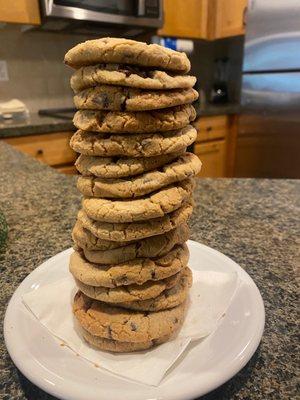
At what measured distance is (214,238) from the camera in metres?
0.71

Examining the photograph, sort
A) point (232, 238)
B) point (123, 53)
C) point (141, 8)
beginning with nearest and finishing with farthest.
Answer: point (123, 53) → point (232, 238) → point (141, 8)

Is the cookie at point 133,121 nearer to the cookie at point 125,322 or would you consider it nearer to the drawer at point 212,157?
the cookie at point 125,322

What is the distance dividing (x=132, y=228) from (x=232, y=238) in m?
0.41

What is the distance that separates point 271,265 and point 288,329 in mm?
178

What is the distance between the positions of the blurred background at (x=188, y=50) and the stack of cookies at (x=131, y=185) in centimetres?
167

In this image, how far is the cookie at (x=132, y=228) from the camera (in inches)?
14.5

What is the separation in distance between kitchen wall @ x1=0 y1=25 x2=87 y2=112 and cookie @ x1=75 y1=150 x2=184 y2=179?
243cm

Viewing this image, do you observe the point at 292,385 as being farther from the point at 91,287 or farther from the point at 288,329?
the point at 91,287

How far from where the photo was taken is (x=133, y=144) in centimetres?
35

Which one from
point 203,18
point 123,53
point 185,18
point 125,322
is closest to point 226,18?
point 203,18

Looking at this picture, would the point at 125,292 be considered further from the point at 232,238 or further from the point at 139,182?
the point at 232,238

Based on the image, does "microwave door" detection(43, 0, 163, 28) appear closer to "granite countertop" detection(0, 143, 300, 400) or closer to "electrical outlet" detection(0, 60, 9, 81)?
"electrical outlet" detection(0, 60, 9, 81)

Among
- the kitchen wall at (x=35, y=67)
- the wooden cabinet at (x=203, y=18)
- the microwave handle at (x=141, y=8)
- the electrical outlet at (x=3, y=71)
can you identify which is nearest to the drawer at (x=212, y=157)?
the wooden cabinet at (x=203, y=18)

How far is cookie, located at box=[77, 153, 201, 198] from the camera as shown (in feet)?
1.18
